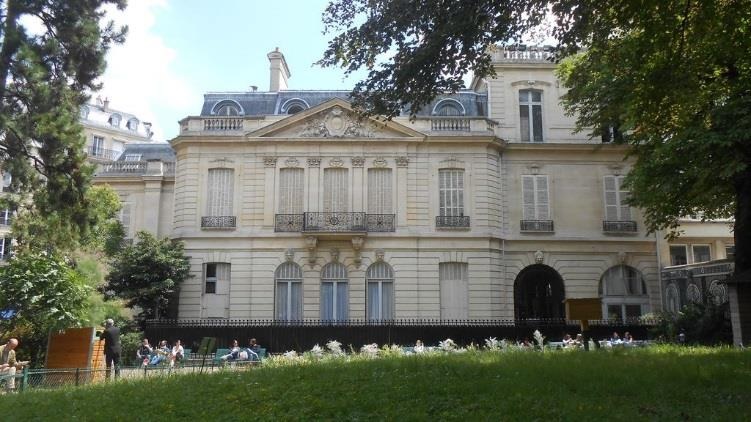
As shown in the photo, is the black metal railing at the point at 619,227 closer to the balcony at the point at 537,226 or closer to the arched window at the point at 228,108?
the balcony at the point at 537,226

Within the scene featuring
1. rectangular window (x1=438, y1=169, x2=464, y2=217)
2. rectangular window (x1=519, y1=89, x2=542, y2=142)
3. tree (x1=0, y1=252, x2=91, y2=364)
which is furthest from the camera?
rectangular window (x1=519, y1=89, x2=542, y2=142)

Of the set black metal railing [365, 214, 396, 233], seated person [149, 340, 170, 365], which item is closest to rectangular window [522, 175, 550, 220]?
black metal railing [365, 214, 396, 233]

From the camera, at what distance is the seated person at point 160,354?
20.2 meters

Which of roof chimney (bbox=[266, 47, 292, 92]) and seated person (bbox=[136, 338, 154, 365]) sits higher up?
roof chimney (bbox=[266, 47, 292, 92])

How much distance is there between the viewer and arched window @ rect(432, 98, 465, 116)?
30469 millimetres

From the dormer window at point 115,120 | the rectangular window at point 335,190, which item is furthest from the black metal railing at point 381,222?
the dormer window at point 115,120

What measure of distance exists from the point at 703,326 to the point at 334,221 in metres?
14.8

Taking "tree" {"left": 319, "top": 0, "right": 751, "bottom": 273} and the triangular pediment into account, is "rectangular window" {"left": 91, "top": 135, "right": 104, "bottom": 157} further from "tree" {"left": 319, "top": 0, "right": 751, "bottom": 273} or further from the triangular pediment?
"tree" {"left": 319, "top": 0, "right": 751, "bottom": 273}

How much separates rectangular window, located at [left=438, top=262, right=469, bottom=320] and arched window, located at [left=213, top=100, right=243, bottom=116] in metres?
12.3

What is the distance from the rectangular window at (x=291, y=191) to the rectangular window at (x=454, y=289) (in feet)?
22.6

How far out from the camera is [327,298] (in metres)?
27.7

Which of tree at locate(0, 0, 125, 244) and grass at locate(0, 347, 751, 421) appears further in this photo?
tree at locate(0, 0, 125, 244)

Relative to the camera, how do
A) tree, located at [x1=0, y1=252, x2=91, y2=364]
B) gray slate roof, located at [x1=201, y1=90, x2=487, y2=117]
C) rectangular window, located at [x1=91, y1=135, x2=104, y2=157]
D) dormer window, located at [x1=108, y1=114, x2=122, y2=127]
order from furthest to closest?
Result: dormer window, located at [x1=108, y1=114, x2=122, y2=127]
rectangular window, located at [x1=91, y1=135, x2=104, y2=157]
gray slate roof, located at [x1=201, y1=90, x2=487, y2=117]
tree, located at [x1=0, y1=252, x2=91, y2=364]

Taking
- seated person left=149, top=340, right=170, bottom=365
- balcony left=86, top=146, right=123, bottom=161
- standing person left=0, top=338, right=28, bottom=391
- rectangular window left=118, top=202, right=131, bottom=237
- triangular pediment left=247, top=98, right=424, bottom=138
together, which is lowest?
seated person left=149, top=340, right=170, bottom=365
